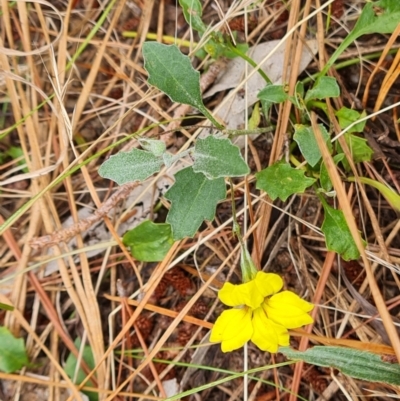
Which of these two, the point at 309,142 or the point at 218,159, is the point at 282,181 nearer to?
the point at 309,142

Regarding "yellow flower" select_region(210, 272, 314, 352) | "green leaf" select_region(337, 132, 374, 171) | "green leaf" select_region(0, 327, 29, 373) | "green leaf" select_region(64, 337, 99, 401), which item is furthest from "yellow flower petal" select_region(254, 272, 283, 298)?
"green leaf" select_region(0, 327, 29, 373)

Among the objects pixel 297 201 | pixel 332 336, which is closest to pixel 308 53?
pixel 297 201

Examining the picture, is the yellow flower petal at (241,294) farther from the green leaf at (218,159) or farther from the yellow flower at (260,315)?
the green leaf at (218,159)

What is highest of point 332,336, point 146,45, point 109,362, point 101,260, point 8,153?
point 146,45

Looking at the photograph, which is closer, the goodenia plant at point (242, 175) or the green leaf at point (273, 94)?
the goodenia plant at point (242, 175)

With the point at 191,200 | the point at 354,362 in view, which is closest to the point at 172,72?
the point at 191,200

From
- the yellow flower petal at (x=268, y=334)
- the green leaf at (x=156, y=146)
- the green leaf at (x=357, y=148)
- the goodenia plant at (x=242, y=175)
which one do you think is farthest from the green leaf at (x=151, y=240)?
the green leaf at (x=357, y=148)

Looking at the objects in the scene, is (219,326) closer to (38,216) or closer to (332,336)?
(332,336)
